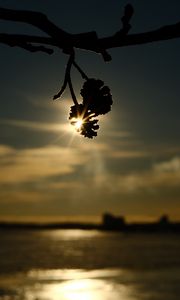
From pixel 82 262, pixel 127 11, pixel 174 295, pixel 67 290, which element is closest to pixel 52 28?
pixel 127 11

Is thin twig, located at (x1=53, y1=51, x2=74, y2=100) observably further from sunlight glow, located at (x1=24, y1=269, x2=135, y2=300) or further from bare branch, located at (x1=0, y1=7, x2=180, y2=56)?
sunlight glow, located at (x1=24, y1=269, x2=135, y2=300)

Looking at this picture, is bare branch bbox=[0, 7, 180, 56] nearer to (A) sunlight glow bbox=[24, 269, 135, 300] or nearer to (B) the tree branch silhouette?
(B) the tree branch silhouette

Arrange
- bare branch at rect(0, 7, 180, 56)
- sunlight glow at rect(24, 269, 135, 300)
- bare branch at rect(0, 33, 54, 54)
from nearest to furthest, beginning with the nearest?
bare branch at rect(0, 7, 180, 56)
bare branch at rect(0, 33, 54, 54)
sunlight glow at rect(24, 269, 135, 300)

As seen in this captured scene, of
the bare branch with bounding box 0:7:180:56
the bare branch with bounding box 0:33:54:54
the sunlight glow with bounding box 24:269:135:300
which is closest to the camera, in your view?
the bare branch with bounding box 0:7:180:56

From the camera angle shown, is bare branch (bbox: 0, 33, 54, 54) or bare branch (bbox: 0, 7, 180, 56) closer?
bare branch (bbox: 0, 7, 180, 56)

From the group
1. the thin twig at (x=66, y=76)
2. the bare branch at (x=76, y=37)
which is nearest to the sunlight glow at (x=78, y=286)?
the thin twig at (x=66, y=76)

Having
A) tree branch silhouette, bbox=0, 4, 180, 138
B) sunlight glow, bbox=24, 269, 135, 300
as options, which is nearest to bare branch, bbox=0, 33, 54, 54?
tree branch silhouette, bbox=0, 4, 180, 138

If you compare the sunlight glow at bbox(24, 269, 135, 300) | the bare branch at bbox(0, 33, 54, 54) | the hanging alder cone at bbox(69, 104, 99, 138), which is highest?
the sunlight glow at bbox(24, 269, 135, 300)

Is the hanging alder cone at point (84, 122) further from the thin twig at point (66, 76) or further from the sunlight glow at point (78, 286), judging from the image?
the sunlight glow at point (78, 286)

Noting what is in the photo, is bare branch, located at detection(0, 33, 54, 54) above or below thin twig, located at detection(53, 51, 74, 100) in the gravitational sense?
above
